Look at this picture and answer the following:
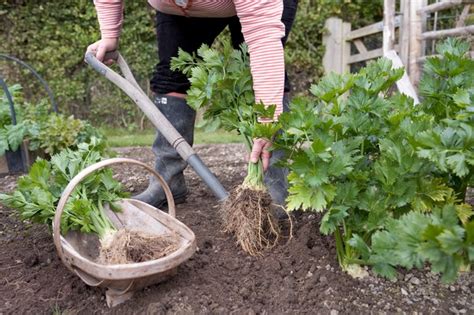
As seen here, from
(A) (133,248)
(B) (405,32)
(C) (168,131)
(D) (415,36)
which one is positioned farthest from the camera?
(B) (405,32)

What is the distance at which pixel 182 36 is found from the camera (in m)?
3.01

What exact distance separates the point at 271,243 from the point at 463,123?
3.73 feet

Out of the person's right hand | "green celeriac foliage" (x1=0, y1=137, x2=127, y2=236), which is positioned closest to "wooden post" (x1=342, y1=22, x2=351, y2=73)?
the person's right hand

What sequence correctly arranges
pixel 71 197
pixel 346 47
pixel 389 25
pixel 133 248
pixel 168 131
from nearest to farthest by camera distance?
pixel 133 248
pixel 71 197
pixel 168 131
pixel 389 25
pixel 346 47

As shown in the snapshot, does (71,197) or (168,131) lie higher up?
(168,131)

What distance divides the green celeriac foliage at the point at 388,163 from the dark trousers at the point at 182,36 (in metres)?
0.91

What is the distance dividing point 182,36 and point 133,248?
1.38 metres

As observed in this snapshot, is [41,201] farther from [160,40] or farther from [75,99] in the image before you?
[75,99]

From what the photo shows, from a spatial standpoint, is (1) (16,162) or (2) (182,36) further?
(1) (16,162)

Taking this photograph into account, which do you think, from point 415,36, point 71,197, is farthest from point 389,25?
point 71,197

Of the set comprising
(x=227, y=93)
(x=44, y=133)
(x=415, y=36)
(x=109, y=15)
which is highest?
(x=109, y=15)

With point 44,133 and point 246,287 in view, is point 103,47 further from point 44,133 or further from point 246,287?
point 44,133

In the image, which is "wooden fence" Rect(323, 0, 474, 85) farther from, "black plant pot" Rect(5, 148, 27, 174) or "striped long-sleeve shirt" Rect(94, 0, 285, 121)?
"black plant pot" Rect(5, 148, 27, 174)

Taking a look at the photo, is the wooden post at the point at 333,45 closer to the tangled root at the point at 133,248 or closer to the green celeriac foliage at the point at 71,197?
the green celeriac foliage at the point at 71,197
